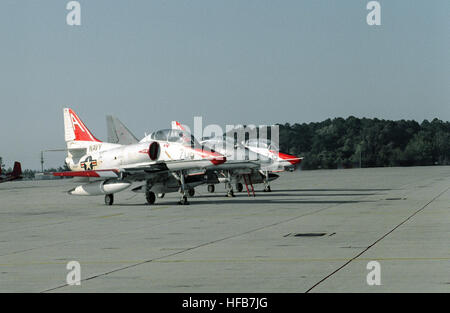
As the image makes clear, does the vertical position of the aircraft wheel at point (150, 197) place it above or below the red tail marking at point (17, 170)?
above

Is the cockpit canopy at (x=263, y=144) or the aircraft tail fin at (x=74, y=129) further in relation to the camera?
the cockpit canopy at (x=263, y=144)

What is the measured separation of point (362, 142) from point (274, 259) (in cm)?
13835

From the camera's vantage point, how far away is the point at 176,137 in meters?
28.2

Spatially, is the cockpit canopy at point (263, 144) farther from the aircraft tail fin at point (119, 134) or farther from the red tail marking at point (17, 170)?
the red tail marking at point (17, 170)

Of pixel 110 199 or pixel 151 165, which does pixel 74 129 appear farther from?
pixel 151 165

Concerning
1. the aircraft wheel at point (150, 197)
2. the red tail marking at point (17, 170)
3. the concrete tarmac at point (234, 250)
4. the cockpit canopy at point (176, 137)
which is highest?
the cockpit canopy at point (176, 137)

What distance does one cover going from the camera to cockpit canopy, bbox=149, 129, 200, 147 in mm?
27891

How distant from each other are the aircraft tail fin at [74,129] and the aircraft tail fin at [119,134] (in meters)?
1.62

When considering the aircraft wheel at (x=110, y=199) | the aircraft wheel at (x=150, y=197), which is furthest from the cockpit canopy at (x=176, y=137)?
the aircraft wheel at (x=110, y=199)

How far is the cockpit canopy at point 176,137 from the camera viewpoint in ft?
91.5

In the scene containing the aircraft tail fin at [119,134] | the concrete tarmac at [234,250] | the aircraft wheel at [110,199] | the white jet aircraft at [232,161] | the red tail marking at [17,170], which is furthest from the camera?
the red tail marking at [17,170]

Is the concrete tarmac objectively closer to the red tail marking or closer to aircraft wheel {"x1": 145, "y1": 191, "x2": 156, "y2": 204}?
aircraft wheel {"x1": 145, "y1": 191, "x2": 156, "y2": 204}

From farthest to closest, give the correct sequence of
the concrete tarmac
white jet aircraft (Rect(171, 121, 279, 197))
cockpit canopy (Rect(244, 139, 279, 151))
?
1. cockpit canopy (Rect(244, 139, 279, 151))
2. white jet aircraft (Rect(171, 121, 279, 197))
3. the concrete tarmac

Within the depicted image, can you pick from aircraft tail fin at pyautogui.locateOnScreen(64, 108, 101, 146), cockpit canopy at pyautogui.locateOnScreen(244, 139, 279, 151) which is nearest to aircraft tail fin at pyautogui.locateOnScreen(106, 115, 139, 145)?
aircraft tail fin at pyautogui.locateOnScreen(64, 108, 101, 146)
